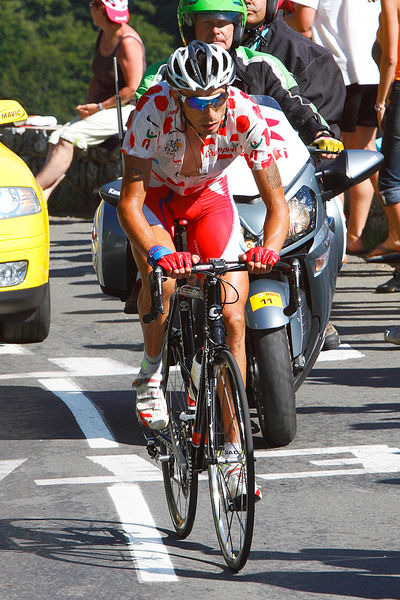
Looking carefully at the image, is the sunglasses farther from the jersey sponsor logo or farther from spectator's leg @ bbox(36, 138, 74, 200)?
spectator's leg @ bbox(36, 138, 74, 200)

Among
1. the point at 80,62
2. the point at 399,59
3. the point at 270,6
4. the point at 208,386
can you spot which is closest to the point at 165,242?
the point at 208,386

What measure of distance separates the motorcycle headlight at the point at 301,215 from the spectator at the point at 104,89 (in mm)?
6255

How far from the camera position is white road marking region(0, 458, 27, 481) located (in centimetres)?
549

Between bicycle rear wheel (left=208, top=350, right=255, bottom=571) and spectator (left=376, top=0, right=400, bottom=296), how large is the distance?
202 inches

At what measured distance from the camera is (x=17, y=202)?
7.32 meters

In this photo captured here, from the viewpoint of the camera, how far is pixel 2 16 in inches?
3098

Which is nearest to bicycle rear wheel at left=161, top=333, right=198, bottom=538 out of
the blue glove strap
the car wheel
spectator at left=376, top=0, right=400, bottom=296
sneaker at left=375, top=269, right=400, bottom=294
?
the blue glove strap

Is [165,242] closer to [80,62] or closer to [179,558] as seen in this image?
[179,558]

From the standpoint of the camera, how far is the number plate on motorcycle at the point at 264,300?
5.62m

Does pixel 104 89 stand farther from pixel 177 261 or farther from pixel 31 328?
pixel 177 261

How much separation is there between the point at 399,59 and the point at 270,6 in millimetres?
2358

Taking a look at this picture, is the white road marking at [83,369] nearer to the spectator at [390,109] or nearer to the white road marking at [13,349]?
the white road marking at [13,349]

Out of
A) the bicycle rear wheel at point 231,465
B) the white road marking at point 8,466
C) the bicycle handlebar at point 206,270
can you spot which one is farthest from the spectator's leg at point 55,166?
the bicycle rear wheel at point 231,465

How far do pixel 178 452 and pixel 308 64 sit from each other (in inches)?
143
